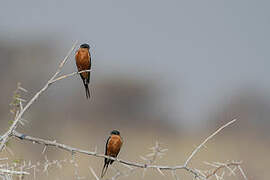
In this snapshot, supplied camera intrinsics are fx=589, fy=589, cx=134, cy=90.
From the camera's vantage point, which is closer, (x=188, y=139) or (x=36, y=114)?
(x=188, y=139)

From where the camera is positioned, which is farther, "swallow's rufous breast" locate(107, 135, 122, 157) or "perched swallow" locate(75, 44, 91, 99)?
"swallow's rufous breast" locate(107, 135, 122, 157)

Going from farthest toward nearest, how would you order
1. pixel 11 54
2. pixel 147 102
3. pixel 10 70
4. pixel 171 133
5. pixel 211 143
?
pixel 147 102, pixel 11 54, pixel 10 70, pixel 171 133, pixel 211 143

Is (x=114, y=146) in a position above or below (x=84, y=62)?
below

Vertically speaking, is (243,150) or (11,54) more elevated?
(11,54)

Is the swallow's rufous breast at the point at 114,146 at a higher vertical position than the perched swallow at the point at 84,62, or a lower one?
lower

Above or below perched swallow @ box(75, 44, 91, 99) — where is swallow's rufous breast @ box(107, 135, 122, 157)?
below

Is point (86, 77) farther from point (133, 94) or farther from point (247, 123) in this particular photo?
point (133, 94)

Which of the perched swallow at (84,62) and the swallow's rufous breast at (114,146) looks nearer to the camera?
the perched swallow at (84,62)

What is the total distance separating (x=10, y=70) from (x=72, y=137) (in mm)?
5869

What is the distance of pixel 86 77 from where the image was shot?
527 cm

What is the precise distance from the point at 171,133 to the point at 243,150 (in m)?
3.35

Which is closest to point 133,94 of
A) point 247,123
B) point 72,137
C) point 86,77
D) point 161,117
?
point 161,117

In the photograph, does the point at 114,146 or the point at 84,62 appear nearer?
the point at 84,62

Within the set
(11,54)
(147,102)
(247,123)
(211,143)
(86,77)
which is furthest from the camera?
(147,102)
